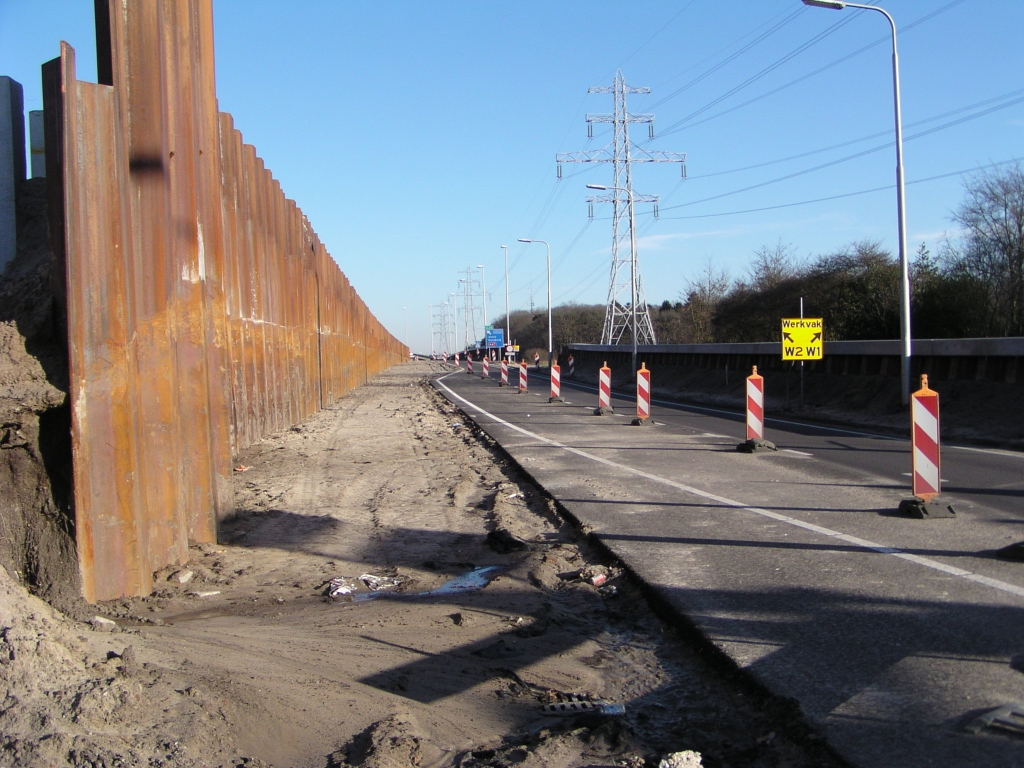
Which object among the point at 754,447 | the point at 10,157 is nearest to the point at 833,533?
the point at 754,447

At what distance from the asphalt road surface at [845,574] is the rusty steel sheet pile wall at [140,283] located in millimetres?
3643

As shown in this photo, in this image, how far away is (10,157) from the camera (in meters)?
7.55

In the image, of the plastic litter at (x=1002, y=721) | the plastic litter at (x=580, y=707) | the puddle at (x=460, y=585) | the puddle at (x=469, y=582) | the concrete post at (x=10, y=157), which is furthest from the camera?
the concrete post at (x=10, y=157)

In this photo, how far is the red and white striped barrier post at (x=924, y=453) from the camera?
838cm

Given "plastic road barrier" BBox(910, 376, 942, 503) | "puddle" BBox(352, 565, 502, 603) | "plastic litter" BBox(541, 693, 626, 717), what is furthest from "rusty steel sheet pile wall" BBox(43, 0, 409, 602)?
"plastic road barrier" BBox(910, 376, 942, 503)

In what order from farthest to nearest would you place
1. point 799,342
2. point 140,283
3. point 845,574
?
point 799,342, point 140,283, point 845,574

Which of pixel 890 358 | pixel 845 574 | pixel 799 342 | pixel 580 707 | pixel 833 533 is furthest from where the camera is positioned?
pixel 890 358

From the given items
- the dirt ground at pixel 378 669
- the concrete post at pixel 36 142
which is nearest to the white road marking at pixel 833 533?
the dirt ground at pixel 378 669

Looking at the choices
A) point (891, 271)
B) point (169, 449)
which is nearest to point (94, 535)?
point (169, 449)

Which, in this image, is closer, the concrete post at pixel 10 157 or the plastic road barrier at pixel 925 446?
the concrete post at pixel 10 157

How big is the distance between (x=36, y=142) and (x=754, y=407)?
10858mm

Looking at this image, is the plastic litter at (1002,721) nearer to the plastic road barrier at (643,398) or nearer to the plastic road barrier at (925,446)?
the plastic road barrier at (925,446)

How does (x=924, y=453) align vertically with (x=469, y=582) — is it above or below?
above

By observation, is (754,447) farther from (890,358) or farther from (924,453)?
(890,358)
